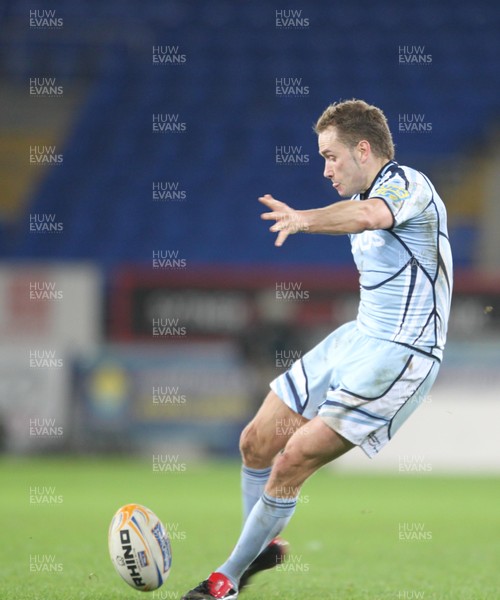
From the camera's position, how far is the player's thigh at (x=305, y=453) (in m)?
4.85

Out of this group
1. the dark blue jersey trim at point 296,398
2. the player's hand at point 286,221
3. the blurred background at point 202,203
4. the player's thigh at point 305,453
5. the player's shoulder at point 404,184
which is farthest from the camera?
the blurred background at point 202,203

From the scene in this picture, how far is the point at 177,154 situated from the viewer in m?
17.2

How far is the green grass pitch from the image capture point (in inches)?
216

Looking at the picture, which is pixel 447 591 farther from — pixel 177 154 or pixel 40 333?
pixel 177 154

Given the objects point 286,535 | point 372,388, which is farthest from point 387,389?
point 286,535

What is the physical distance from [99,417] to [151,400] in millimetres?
715

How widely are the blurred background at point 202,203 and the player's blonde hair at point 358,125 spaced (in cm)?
871

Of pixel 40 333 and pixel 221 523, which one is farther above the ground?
pixel 40 333

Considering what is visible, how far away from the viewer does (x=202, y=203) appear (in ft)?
55.0

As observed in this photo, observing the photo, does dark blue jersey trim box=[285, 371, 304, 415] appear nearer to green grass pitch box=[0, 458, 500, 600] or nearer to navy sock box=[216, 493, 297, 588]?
navy sock box=[216, 493, 297, 588]

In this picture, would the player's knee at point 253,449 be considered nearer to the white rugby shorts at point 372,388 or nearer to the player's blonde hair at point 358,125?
the white rugby shorts at point 372,388

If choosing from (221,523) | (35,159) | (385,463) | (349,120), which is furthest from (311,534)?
(35,159)

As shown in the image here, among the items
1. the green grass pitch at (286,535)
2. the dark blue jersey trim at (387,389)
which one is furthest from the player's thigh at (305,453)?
the green grass pitch at (286,535)

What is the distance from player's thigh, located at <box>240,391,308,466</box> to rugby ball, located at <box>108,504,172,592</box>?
0.62 metres
